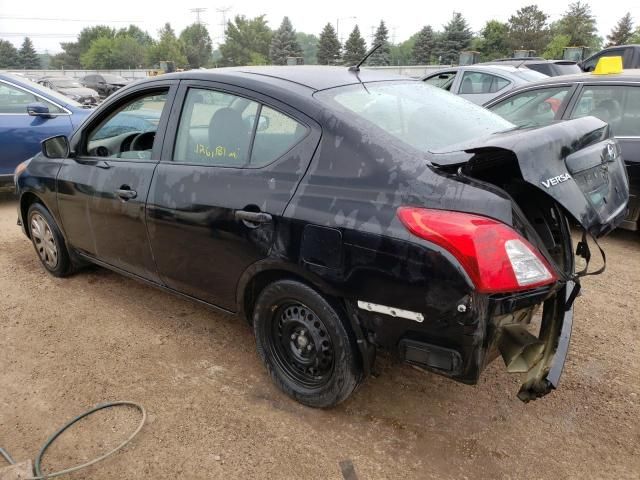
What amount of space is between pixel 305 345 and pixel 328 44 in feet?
219

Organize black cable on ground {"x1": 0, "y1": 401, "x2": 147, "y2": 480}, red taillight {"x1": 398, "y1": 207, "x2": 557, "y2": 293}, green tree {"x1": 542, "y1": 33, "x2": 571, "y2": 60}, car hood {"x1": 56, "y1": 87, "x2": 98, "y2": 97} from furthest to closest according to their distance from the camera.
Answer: green tree {"x1": 542, "y1": 33, "x2": 571, "y2": 60} < car hood {"x1": 56, "y1": 87, "x2": 98, "y2": 97} < black cable on ground {"x1": 0, "y1": 401, "x2": 147, "y2": 480} < red taillight {"x1": 398, "y1": 207, "x2": 557, "y2": 293}

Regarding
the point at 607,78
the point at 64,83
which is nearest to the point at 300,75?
the point at 607,78

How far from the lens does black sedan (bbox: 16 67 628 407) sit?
2.05 metres

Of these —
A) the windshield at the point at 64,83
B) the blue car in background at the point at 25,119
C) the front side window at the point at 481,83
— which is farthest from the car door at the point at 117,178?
the windshield at the point at 64,83

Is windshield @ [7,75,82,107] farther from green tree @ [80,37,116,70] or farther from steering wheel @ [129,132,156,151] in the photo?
green tree @ [80,37,116,70]

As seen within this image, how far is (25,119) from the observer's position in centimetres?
660

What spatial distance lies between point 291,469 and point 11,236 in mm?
4746

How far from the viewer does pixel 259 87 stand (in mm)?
2727

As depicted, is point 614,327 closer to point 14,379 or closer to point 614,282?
point 614,282

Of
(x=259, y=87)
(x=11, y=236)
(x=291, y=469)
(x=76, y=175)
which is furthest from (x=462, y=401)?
(x=11, y=236)

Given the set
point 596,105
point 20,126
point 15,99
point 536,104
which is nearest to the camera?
point 596,105

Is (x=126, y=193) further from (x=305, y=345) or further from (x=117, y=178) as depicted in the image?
(x=305, y=345)

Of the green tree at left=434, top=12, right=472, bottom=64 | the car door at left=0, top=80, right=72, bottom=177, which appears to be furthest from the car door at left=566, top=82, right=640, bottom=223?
the green tree at left=434, top=12, right=472, bottom=64

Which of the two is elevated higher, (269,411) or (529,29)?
(529,29)
